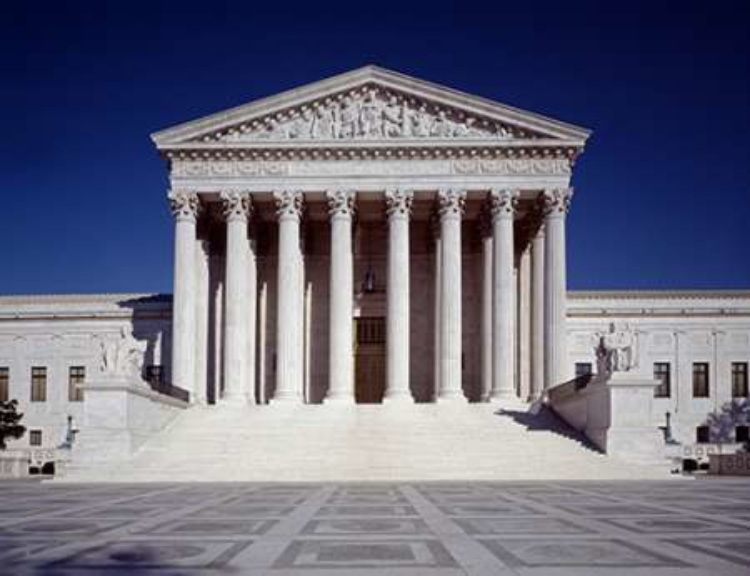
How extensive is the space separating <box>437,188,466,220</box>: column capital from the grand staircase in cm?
1068

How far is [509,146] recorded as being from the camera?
5369cm

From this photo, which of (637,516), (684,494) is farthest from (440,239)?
(637,516)

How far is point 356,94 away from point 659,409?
3016cm

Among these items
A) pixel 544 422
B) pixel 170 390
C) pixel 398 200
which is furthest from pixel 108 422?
pixel 398 200

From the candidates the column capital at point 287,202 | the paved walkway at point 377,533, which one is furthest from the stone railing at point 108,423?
the column capital at point 287,202

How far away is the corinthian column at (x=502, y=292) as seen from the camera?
52.9m

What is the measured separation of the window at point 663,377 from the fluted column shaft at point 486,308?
15968mm

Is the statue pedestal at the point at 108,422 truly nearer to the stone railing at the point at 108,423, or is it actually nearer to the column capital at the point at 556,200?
the stone railing at the point at 108,423

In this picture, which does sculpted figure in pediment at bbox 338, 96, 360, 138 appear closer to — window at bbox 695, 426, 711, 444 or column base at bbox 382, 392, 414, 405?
column base at bbox 382, 392, 414, 405

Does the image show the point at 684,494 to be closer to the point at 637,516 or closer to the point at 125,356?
the point at 637,516

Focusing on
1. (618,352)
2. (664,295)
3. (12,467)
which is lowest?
(12,467)

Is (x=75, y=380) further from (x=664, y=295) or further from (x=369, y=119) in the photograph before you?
(x=664, y=295)

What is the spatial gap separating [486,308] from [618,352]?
16560mm

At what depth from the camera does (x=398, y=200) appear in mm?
54062
